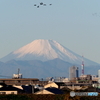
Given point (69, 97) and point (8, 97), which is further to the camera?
point (8, 97)

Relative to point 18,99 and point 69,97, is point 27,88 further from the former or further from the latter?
point 69,97

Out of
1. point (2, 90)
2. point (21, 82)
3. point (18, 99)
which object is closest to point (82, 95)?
point (18, 99)

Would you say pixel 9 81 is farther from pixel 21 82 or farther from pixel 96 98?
pixel 96 98

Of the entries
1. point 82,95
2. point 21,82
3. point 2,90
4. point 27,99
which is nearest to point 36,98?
point 27,99

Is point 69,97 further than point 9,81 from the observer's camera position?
No

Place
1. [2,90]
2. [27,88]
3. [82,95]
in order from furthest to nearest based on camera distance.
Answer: [27,88] < [2,90] < [82,95]

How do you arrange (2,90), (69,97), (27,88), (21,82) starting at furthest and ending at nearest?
(21,82), (27,88), (2,90), (69,97)

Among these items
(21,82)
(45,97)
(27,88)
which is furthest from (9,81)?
(45,97)

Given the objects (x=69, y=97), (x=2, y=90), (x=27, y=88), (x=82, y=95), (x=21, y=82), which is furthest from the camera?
(x=21, y=82)

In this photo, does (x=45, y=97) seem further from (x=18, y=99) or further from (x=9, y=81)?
(x=9, y=81)
